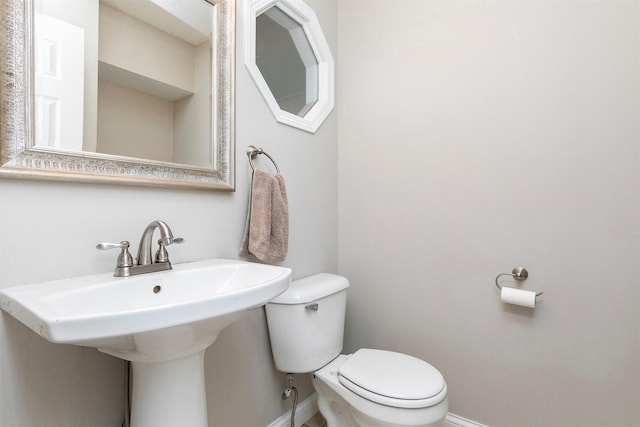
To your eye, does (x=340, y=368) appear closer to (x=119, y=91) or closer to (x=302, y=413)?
(x=302, y=413)

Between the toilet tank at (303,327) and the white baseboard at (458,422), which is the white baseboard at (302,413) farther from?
the white baseboard at (458,422)

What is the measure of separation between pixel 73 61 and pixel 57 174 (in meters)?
0.32

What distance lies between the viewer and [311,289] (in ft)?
4.29

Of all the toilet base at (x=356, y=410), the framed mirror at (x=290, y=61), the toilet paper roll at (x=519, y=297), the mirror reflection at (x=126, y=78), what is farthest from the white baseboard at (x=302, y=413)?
the framed mirror at (x=290, y=61)

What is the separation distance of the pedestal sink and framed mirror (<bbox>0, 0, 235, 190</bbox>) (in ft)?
0.99

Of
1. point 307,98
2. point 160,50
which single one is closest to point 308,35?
point 307,98

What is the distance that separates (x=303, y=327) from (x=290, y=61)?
1.29m

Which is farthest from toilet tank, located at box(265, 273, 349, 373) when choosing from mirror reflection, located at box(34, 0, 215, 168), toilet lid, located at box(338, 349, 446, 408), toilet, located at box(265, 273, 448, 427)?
mirror reflection, located at box(34, 0, 215, 168)

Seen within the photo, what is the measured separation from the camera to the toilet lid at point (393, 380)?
1.04m

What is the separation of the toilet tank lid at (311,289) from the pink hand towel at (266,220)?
0.51ft

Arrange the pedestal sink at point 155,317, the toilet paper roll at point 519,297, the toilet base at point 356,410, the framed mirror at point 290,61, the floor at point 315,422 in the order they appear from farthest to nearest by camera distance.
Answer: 1. the floor at point 315,422
2. the framed mirror at point 290,61
3. the toilet paper roll at point 519,297
4. the toilet base at point 356,410
5. the pedestal sink at point 155,317

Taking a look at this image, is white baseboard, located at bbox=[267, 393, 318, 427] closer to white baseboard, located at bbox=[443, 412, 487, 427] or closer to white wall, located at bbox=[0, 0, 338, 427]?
white wall, located at bbox=[0, 0, 338, 427]

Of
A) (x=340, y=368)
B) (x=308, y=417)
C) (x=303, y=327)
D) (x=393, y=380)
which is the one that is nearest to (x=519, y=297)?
(x=393, y=380)

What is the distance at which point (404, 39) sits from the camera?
1.57 meters
